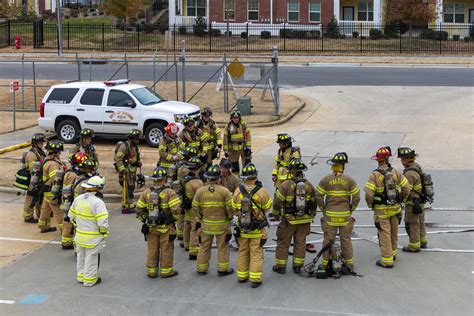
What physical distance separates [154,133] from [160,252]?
10787 mm

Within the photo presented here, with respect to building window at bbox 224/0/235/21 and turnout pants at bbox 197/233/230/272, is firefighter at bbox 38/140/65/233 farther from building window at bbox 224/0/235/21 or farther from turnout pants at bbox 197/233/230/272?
building window at bbox 224/0/235/21

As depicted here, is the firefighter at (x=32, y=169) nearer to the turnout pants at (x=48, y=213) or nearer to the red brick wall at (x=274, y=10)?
the turnout pants at (x=48, y=213)

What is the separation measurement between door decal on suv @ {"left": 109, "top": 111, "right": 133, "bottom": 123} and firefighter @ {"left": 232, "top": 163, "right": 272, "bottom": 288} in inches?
447

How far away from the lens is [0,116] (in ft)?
87.1

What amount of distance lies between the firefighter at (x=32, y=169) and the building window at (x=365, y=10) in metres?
42.0

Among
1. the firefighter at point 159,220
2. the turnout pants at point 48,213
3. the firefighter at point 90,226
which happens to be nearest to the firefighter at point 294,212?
the firefighter at point 159,220

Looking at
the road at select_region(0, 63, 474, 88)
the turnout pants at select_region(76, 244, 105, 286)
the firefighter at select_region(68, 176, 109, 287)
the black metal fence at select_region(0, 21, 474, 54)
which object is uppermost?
the black metal fence at select_region(0, 21, 474, 54)

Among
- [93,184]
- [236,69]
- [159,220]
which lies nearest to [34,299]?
[93,184]

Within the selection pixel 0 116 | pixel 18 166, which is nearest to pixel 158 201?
pixel 18 166

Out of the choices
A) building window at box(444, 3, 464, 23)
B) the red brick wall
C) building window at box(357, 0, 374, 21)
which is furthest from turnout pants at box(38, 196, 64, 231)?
building window at box(444, 3, 464, 23)

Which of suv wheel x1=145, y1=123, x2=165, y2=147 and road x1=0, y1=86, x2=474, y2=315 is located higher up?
suv wheel x1=145, y1=123, x2=165, y2=147

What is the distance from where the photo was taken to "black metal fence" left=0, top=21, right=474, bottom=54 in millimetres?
47188

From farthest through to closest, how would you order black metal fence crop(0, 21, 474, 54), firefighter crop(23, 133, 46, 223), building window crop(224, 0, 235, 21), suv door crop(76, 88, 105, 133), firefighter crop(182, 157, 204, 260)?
building window crop(224, 0, 235, 21)
black metal fence crop(0, 21, 474, 54)
suv door crop(76, 88, 105, 133)
firefighter crop(23, 133, 46, 223)
firefighter crop(182, 157, 204, 260)

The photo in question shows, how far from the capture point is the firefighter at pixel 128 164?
1439 centimetres
